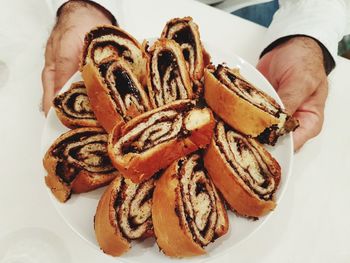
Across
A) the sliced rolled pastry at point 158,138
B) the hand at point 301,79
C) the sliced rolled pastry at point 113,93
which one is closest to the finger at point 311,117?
the hand at point 301,79

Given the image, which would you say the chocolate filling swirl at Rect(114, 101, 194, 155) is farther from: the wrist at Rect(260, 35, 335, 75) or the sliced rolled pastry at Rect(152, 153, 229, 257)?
the wrist at Rect(260, 35, 335, 75)

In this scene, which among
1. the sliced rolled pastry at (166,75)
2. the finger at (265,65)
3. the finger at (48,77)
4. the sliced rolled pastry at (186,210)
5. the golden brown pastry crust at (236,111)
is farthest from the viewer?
the finger at (265,65)

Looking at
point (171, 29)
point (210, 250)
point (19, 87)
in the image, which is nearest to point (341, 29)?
point (171, 29)

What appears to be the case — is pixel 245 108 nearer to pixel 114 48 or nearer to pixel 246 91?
pixel 246 91

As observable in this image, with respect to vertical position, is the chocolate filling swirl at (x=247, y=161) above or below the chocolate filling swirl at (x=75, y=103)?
below

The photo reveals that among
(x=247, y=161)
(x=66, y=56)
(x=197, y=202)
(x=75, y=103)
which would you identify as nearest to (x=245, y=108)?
(x=247, y=161)

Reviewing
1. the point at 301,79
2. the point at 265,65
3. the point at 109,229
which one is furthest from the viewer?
the point at 265,65

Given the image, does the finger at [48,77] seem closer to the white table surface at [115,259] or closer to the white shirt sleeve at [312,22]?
the white table surface at [115,259]
